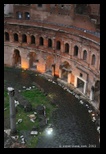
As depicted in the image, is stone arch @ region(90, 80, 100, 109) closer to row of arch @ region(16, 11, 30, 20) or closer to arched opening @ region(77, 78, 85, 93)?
arched opening @ region(77, 78, 85, 93)

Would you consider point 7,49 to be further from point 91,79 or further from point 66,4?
point 91,79

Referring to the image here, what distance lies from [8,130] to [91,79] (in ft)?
40.0

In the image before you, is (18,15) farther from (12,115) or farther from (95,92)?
(12,115)

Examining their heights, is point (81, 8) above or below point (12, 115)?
above

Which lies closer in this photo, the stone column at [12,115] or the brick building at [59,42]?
the stone column at [12,115]

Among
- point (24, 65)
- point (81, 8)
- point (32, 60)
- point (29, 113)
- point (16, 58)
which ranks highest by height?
point (81, 8)

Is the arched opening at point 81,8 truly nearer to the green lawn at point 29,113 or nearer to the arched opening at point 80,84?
the arched opening at point 80,84

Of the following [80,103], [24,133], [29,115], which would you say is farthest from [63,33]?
[24,133]

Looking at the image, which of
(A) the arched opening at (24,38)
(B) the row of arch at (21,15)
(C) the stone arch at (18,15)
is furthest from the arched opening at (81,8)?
(C) the stone arch at (18,15)

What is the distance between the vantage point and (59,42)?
36.9 metres

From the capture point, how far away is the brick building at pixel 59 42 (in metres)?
32.7

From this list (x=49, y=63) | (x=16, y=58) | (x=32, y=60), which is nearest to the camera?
(x=49, y=63)

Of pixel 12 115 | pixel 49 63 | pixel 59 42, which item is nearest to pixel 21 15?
pixel 59 42

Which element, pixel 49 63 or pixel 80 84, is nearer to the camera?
pixel 80 84
